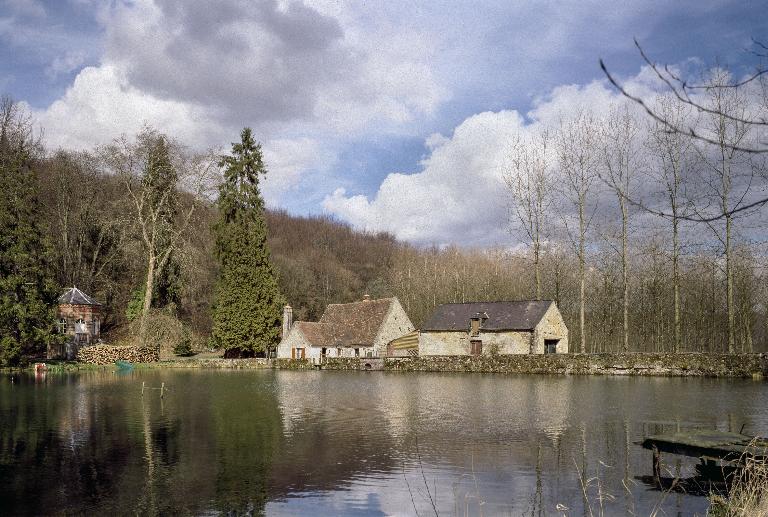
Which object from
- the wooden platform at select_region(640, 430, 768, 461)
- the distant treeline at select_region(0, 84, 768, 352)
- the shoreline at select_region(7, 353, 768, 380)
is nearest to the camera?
the wooden platform at select_region(640, 430, 768, 461)

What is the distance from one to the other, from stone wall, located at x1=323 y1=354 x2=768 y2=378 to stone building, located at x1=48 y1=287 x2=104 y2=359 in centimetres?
1993

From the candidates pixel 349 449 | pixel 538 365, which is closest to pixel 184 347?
pixel 538 365

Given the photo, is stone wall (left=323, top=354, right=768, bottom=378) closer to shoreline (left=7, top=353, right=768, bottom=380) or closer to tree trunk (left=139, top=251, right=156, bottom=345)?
shoreline (left=7, top=353, right=768, bottom=380)

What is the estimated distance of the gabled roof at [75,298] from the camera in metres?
52.2

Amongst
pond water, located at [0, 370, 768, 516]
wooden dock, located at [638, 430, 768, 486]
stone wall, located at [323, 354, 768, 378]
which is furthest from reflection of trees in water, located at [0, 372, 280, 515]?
stone wall, located at [323, 354, 768, 378]

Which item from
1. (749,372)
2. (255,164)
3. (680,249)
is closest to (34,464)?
(749,372)

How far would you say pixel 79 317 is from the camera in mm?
52656

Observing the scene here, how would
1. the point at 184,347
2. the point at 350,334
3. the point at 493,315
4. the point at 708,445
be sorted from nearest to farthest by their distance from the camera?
1. the point at 708,445
2. the point at 493,315
3. the point at 184,347
4. the point at 350,334

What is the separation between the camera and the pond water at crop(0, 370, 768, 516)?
11.2 m

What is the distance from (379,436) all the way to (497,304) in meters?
35.3

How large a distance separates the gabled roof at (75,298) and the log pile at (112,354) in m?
5.60

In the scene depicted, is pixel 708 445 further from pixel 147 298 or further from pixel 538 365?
pixel 147 298

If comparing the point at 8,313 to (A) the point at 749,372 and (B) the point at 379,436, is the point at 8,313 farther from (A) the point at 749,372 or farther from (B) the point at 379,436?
(A) the point at 749,372

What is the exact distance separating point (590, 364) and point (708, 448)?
2969 centimetres
